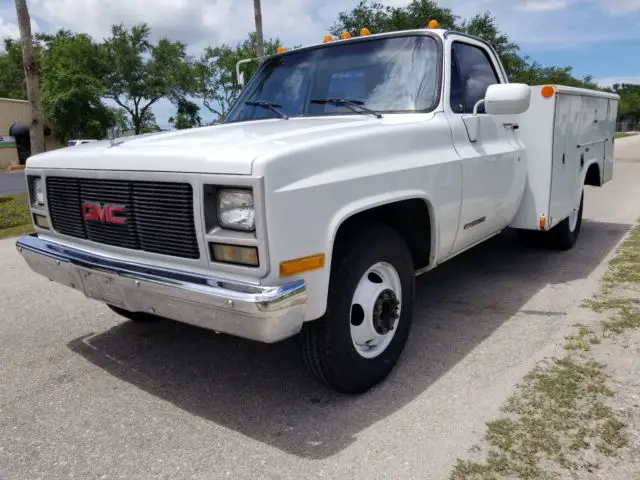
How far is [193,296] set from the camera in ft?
8.17

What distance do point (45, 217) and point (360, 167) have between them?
2.04 meters

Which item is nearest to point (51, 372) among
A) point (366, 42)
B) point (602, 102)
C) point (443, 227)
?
point (443, 227)

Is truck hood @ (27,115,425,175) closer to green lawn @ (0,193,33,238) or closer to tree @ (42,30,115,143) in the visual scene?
green lawn @ (0,193,33,238)

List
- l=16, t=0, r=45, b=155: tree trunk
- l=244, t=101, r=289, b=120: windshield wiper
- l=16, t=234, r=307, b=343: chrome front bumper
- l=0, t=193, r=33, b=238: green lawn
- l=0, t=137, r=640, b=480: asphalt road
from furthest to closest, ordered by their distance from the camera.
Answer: l=16, t=0, r=45, b=155: tree trunk < l=0, t=193, r=33, b=238: green lawn < l=244, t=101, r=289, b=120: windshield wiper < l=0, t=137, r=640, b=480: asphalt road < l=16, t=234, r=307, b=343: chrome front bumper

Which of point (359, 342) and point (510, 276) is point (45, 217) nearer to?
point (359, 342)

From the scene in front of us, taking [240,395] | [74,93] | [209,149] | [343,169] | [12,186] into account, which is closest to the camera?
[209,149]

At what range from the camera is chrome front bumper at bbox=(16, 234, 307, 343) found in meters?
2.37

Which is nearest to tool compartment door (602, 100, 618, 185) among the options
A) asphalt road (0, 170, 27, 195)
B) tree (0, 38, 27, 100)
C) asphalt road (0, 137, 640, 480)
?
asphalt road (0, 137, 640, 480)

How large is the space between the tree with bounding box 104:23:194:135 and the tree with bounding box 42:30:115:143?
41.9 inches

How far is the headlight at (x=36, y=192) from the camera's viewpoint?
137 inches

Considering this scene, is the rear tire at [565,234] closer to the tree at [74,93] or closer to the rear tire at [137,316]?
the rear tire at [137,316]

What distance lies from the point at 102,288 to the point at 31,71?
1085 cm

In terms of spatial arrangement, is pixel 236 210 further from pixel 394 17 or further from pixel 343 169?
pixel 394 17

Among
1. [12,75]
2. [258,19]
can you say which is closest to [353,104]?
[258,19]
